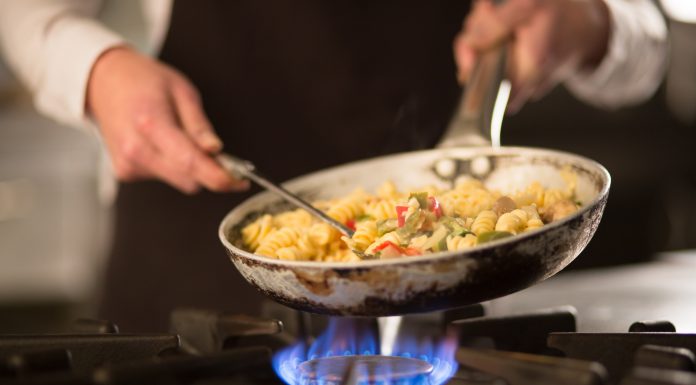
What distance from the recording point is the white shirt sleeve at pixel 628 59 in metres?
1.25

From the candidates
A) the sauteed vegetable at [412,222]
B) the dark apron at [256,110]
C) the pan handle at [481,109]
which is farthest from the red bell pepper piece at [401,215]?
the dark apron at [256,110]

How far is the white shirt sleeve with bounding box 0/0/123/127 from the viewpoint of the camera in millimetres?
1100

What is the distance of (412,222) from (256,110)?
0.63 meters

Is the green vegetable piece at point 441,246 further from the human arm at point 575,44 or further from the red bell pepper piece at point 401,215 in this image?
the human arm at point 575,44

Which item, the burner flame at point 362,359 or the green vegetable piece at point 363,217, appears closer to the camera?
the burner flame at point 362,359

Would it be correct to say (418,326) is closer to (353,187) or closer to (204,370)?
(353,187)

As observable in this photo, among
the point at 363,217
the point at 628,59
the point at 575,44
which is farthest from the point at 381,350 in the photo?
the point at 628,59

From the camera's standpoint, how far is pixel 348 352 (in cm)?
79

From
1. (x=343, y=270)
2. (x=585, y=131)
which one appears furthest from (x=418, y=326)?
(x=585, y=131)

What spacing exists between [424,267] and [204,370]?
0.18 meters

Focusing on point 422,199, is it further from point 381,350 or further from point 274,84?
point 274,84

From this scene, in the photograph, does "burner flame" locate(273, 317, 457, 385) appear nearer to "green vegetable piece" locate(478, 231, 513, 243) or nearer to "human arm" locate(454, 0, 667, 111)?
"green vegetable piece" locate(478, 231, 513, 243)

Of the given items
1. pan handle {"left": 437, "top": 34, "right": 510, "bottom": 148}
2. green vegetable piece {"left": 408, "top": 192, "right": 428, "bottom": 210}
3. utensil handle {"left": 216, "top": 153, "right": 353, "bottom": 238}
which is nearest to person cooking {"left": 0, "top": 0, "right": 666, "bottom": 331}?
pan handle {"left": 437, "top": 34, "right": 510, "bottom": 148}

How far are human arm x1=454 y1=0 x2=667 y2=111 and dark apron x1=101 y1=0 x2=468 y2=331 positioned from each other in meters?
0.17
